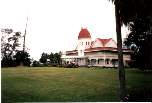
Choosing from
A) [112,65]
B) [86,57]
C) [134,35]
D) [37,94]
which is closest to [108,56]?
[112,65]

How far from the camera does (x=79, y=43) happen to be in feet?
194

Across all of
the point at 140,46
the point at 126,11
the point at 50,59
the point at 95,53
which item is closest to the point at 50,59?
the point at 50,59

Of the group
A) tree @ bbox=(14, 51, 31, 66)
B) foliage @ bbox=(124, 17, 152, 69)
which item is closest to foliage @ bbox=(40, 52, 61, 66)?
tree @ bbox=(14, 51, 31, 66)

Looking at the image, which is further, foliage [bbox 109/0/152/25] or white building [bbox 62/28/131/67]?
white building [bbox 62/28/131/67]

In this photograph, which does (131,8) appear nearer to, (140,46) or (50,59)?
(140,46)

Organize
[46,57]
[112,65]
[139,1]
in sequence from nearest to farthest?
[139,1] → [112,65] → [46,57]

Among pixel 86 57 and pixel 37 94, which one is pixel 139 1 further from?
pixel 86 57

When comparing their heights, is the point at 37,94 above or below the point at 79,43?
below

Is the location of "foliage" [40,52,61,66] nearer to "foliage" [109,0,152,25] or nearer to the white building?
the white building

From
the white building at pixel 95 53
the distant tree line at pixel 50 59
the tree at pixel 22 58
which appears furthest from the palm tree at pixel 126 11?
the distant tree line at pixel 50 59

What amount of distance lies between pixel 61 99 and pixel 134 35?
61.0ft

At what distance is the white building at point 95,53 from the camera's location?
4562cm

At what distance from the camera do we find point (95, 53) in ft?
162

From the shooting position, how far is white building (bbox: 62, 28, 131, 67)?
4562 centimetres
